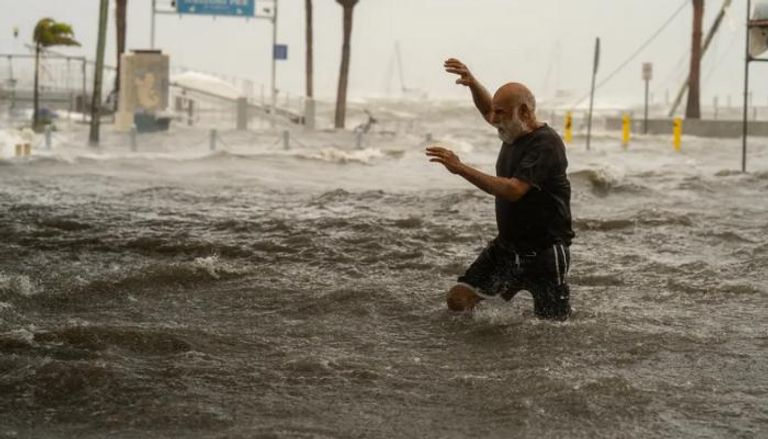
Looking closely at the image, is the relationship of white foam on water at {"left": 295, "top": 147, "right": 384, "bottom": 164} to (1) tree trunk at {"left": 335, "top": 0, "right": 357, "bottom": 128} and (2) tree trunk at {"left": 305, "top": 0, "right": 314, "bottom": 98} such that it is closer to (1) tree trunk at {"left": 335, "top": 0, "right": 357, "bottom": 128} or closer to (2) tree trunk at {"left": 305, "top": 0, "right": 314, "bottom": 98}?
(1) tree trunk at {"left": 335, "top": 0, "right": 357, "bottom": 128}

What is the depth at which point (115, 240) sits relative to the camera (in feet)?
32.1

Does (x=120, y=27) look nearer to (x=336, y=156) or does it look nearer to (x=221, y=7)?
(x=221, y=7)

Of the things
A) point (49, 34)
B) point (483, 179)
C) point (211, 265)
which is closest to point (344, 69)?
point (49, 34)

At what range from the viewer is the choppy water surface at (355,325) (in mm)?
4484

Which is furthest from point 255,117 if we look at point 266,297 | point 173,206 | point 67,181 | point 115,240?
point 266,297

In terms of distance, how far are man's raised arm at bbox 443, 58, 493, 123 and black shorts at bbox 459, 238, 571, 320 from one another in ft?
2.64

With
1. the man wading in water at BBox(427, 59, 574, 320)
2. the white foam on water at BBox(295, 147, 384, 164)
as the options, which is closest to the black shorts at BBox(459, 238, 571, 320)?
the man wading in water at BBox(427, 59, 574, 320)

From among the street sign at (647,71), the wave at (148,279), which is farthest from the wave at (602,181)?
the street sign at (647,71)

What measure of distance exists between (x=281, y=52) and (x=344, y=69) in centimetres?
309

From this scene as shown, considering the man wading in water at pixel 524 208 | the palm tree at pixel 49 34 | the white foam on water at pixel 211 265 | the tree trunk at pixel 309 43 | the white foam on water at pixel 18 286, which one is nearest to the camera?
the man wading in water at pixel 524 208

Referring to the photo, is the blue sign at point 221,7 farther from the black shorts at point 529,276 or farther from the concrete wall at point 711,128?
the black shorts at point 529,276

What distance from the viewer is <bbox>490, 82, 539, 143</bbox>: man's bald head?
5.46m

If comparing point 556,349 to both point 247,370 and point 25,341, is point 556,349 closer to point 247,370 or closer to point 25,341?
point 247,370

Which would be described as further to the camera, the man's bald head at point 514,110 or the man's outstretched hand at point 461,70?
the man's outstretched hand at point 461,70
